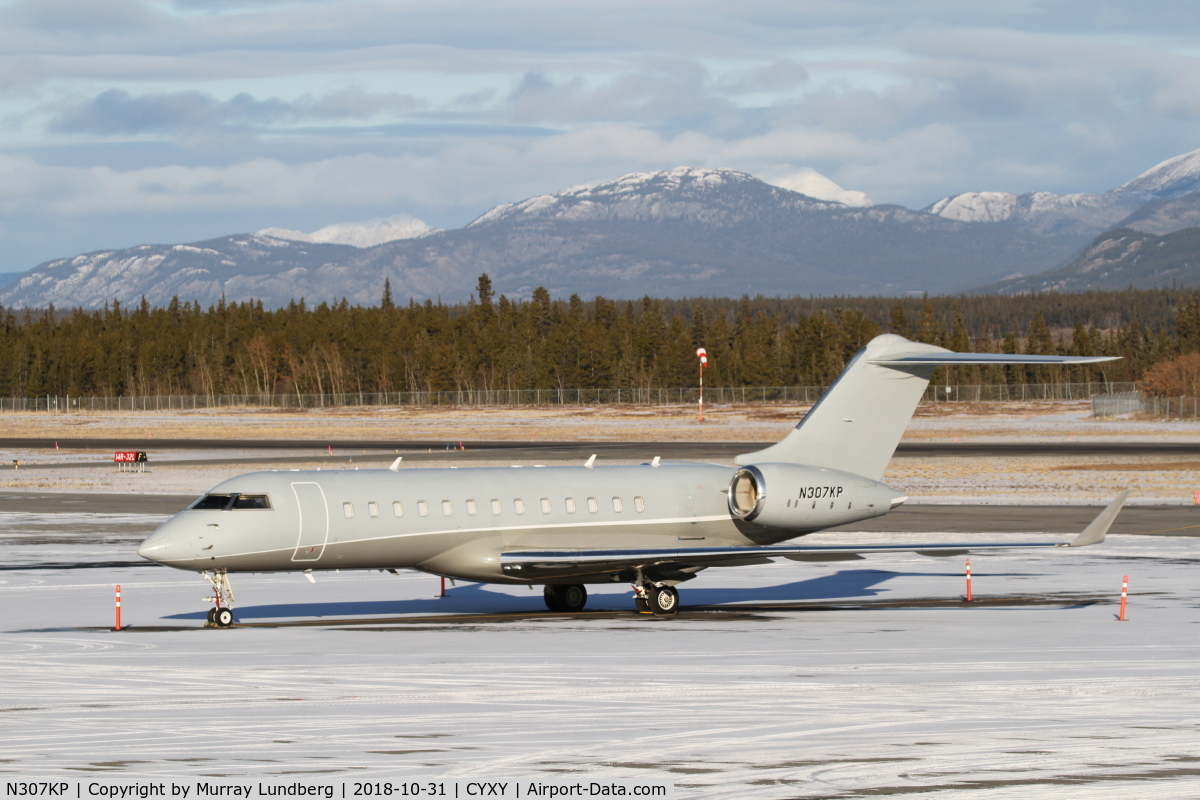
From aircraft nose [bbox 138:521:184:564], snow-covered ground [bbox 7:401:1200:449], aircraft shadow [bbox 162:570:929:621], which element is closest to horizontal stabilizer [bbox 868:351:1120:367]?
aircraft shadow [bbox 162:570:929:621]

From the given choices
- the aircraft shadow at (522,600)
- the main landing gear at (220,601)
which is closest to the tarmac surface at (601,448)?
the aircraft shadow at (522,600)

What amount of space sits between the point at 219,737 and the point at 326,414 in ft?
447

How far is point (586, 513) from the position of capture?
24.9 meters

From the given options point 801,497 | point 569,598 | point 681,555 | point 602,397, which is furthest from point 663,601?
point 602,397

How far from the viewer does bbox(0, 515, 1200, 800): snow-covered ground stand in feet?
42.2

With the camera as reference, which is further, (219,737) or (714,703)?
(714,703)

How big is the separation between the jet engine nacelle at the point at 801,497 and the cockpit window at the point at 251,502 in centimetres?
894

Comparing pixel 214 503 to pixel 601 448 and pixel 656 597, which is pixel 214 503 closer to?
pixel 656 597

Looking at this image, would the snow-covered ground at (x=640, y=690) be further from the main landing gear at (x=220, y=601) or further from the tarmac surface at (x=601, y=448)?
the tarmac surface at (x=601, y=448)

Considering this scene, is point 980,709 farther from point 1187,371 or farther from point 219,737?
point 1187,371

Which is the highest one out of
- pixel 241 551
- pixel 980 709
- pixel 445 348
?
pixel 445 348

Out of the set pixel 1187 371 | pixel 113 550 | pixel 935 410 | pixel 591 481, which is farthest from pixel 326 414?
pixel 591 481

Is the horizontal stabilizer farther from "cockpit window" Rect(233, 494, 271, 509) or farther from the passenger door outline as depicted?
"cockpit window" Rect(233, 494, 271, 509)

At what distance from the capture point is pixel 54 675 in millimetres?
18016
